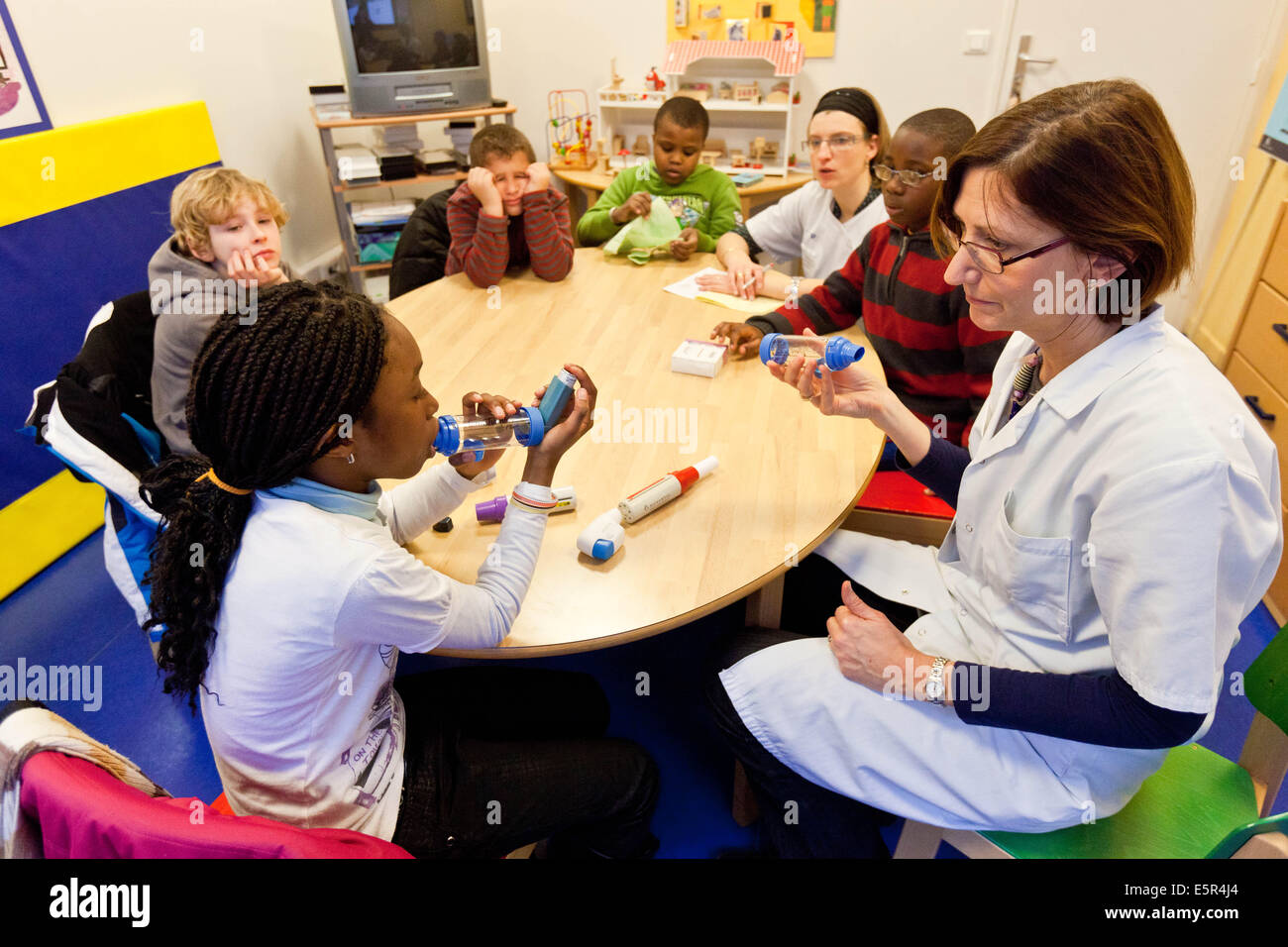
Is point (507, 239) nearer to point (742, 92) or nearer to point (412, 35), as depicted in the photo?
point (412, 35)

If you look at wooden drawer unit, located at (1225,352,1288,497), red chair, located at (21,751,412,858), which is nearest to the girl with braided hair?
red chair, located at (21,751,412,858)

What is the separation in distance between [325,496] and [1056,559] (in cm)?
97

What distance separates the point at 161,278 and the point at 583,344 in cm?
99

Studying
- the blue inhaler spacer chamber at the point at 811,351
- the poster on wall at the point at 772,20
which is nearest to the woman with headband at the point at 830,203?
the blue inhaler spacer chamber at the point at 811,351

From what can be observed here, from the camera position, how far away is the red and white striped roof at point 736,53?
3.55 metres

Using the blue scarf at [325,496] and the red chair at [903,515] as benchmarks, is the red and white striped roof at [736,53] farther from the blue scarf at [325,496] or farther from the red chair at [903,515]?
the blue scarf at [325,496]

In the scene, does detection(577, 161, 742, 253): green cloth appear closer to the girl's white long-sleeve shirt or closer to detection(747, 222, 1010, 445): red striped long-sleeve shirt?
detection(747, 222, 1010, 445): red striped long-sleeve shirt

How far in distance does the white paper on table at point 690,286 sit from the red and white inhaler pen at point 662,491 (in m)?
0.95

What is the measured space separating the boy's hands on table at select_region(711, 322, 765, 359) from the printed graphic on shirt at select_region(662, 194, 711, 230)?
34.9 inches

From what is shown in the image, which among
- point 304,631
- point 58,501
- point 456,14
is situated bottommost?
point 58,501

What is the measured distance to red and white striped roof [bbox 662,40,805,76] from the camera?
3.55 meters

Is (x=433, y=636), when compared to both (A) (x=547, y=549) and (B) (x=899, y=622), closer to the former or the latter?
(A) (x=547, y=549)

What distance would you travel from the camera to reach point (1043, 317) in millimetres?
1014

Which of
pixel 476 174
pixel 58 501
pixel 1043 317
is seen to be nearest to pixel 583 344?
pixel 476 174
